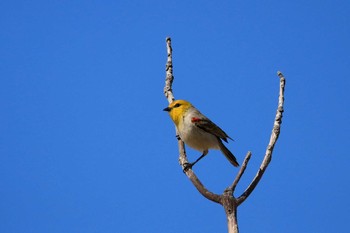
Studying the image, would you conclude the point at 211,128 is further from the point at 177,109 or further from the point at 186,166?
the point at 186,166

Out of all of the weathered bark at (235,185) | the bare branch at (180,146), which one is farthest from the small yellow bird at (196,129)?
the weathered bark at (235,185)

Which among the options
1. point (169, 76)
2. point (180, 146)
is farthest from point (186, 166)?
point (169, 76)

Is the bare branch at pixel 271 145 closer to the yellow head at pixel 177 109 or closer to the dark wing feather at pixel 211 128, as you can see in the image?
the dark wing feather at pixel 211 128

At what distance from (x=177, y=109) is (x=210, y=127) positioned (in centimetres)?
76

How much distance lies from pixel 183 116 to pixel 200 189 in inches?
105

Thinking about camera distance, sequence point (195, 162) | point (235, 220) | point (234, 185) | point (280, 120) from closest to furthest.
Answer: point (235, 220) < point (234, 185) < point (280, 120) < point (195, 162)

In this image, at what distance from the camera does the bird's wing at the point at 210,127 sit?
9.41m

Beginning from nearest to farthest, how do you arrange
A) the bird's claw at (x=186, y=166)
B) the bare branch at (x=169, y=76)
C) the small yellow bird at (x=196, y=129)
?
the bird's claw at (x=186, y=166) < the small yellow bird at (x=196, y=129) < the bare branch at (x=169, y=76)

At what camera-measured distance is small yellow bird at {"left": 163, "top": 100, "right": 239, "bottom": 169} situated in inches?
368

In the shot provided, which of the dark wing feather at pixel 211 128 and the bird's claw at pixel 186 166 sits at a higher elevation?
the dark wing feather at pixel 211 128

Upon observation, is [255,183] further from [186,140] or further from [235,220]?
[186,140]

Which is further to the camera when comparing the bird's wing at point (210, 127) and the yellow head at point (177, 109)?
the yellow head at point (177, 109)

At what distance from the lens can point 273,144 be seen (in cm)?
689

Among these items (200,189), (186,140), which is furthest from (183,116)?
(200,189)
